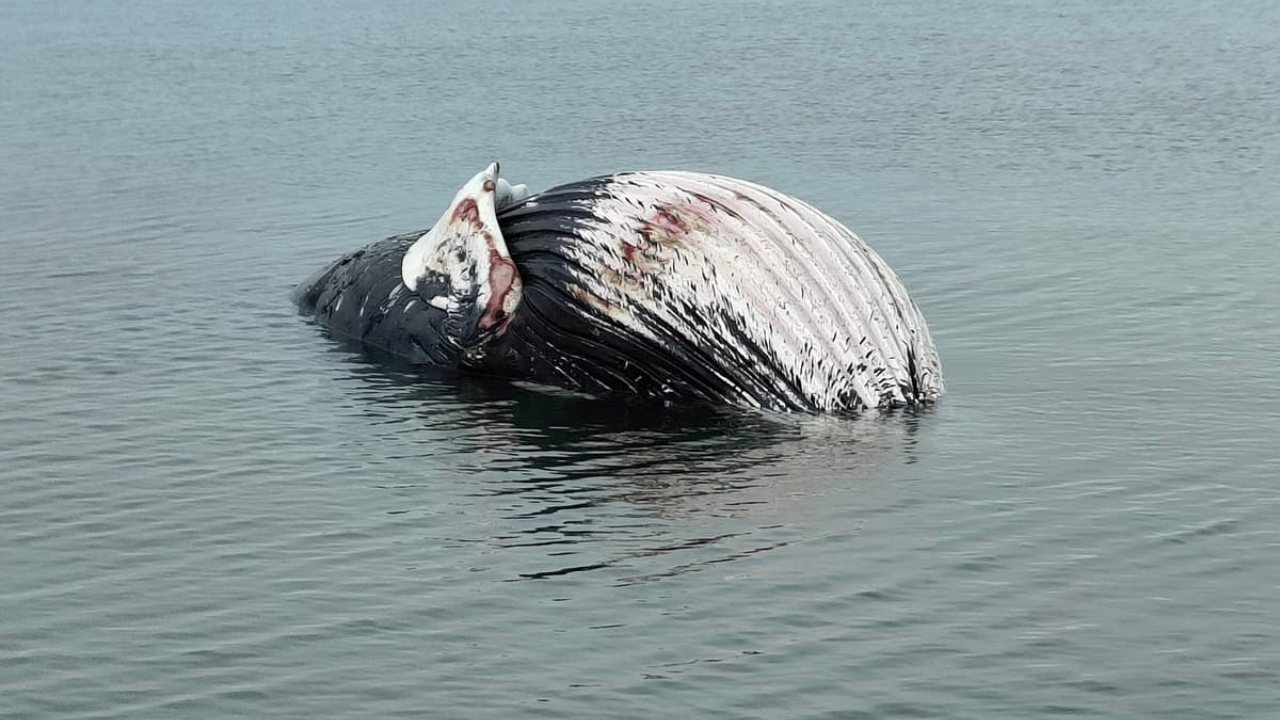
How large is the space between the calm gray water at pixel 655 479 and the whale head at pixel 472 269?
1.76 feet

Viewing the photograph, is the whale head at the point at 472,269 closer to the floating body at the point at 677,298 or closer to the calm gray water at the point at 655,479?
the floating body at the point at 677,298

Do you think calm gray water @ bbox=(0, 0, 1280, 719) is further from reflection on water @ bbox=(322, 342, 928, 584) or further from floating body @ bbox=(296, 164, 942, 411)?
floating body @ bbox=(296, 164, 942, 411)

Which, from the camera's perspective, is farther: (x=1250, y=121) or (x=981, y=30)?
(x=981, y=30)

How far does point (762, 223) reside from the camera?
16.1 metres

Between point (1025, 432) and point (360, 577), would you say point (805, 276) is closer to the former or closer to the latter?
point (1025, 432)

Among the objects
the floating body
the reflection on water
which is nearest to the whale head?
the floating body

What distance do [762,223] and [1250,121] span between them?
18.4m

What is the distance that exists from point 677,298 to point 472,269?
1.87 metres

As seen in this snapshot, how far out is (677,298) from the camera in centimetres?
1592

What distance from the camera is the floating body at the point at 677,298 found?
622 inches

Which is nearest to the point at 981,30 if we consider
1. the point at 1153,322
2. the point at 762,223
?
the point at 1153,322

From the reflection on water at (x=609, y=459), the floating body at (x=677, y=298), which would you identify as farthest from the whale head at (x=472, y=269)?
the reflection on water at (x=609, y=459)

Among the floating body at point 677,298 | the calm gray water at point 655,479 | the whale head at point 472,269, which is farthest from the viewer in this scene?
the whale head at point 472,269

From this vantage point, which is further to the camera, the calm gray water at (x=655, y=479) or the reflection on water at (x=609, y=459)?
the reflection on water at (x=609, y=459)
